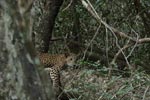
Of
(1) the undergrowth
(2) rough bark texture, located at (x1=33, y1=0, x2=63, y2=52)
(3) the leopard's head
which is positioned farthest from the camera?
(3) the leopard's head

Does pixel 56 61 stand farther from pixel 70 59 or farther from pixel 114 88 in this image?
pixel 114 88

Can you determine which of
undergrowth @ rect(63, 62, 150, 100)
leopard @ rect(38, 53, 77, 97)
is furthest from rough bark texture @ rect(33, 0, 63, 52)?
undergrowth @ rect(63, 62, 150, 100)

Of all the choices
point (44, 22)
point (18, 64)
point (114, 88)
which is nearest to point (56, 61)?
point (44, 22)

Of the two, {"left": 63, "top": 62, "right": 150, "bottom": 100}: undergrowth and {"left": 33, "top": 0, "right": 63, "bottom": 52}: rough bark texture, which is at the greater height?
{"left": 33, "top": 0, "right": 63, "bottom": 52}: rough bark texture

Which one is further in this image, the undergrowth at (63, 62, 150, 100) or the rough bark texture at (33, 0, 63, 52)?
the rough bark texture at (33, 0, 63, 52)

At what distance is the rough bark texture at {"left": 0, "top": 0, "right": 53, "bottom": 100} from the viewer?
179cm

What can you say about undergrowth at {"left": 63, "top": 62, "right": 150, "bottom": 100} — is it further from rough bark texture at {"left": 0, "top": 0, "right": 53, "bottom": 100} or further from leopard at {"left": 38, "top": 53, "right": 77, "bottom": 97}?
rough bark texture at {"left": 0, "top": 0, "right": 53, "bottom": 100}

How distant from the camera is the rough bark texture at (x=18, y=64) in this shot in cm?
179

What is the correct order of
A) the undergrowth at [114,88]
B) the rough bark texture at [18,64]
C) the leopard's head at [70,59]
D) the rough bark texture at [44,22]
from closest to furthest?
the rough bark texture at [18,64], the undergrowth at [114,88], the rough bark texture at [44,22], the leopard's head at [70,59]

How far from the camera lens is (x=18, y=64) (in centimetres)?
190

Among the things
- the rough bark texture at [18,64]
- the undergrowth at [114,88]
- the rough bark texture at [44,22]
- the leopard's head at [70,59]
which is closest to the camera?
the rough bark texture at [18,64]

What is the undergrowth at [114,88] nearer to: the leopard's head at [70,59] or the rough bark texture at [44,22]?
the leopard's head at [70,59]

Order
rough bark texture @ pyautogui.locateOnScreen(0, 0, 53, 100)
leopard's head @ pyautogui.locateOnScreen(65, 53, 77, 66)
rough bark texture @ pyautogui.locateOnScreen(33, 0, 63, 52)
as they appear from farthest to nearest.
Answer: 1. leopard's head @ pyautogui.locateOnScreen(65, 53, 77, 66)
2. rough bark texture @ pyautogui.locateOnScreen(33, 0, 63, 52)
3. rough bark texture @ pyautogui.locateOnScreen(0, 0, 53, 100)

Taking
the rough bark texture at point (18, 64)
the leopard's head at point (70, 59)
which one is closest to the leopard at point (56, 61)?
the leopard's head at point (70, 59)
